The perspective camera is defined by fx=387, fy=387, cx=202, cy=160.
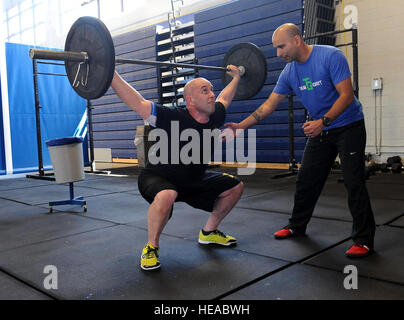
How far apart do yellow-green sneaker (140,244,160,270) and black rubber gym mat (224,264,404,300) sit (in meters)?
0.48

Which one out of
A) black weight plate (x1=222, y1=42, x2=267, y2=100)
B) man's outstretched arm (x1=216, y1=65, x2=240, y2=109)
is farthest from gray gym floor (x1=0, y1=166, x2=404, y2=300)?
black weight plate (x1=222, y1=42, x2=267, y2=100)

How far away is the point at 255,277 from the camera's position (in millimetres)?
1769

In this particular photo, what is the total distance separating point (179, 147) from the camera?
6.64 ft

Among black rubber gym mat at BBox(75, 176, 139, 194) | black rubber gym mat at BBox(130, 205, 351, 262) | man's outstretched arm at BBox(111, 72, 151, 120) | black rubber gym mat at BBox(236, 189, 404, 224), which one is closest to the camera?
man's outstretched arm at BBox(111, 72, 151, 120)

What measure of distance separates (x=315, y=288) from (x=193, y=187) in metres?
0.82

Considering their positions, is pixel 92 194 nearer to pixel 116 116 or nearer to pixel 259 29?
pixel 259 29

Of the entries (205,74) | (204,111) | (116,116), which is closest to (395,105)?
(205,74)

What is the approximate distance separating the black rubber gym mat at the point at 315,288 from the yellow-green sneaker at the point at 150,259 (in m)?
0.48

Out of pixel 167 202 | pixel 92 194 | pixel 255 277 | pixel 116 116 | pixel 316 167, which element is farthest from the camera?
pixel 116 116

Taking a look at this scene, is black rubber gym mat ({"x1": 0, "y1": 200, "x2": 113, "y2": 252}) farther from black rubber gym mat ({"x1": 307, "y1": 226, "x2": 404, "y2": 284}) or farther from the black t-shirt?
black rubber gym mat ({"x1": 307, "y1": 226, "x2": 404, "y2": 284})

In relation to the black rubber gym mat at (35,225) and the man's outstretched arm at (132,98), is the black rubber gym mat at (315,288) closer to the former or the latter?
the man's outstretched arm at (132,98)

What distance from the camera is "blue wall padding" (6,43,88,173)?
23.2 ft

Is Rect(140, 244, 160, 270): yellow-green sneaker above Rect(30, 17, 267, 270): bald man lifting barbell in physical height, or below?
below

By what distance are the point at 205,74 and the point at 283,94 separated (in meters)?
4.66
